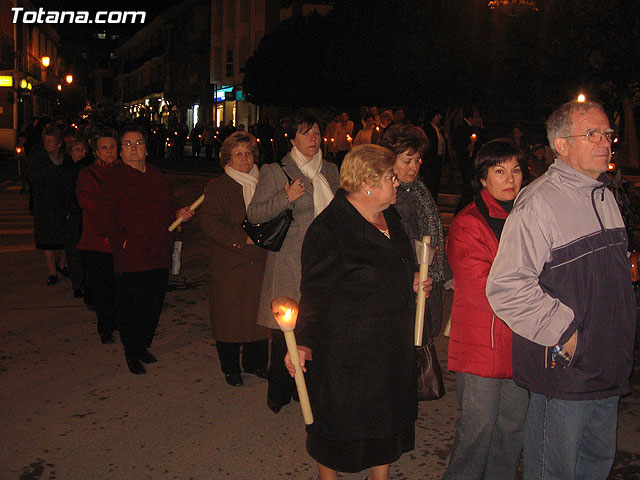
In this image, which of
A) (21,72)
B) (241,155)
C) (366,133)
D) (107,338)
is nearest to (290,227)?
(241,155)

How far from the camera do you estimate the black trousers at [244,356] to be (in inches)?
232

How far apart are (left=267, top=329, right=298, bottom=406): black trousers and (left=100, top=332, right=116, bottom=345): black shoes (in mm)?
2209

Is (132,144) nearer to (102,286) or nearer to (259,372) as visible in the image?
(102,286)

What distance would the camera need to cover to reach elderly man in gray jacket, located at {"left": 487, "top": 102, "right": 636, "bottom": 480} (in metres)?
3.09

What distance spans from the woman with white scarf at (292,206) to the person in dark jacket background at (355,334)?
1565 mm

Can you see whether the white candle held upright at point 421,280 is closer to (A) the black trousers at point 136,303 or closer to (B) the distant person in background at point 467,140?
(A) the black trousers at point 136,303

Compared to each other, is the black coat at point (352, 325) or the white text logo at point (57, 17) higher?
the white text logo at point (57, 17)

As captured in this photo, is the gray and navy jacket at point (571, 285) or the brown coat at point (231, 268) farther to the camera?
the brown coat at point (231, 268)

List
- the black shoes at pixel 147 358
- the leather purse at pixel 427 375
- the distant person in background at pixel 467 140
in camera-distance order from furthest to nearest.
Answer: the distant person in background at pixel 467 140 → the black shoes at pixel 147 358 → the leather purse at pixel 427 375

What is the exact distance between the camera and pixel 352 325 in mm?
3568

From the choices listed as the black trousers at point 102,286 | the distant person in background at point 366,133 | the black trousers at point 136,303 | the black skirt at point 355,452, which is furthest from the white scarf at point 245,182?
the distant person in background at point 366,133

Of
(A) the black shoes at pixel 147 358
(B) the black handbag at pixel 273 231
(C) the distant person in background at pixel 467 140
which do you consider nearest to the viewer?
(B) the black handbag at pixel 273 231

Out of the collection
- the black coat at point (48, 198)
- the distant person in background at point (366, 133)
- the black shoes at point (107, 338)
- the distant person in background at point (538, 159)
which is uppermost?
the distant person in background at point (366, 133)

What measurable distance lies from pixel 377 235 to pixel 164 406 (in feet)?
8.31
